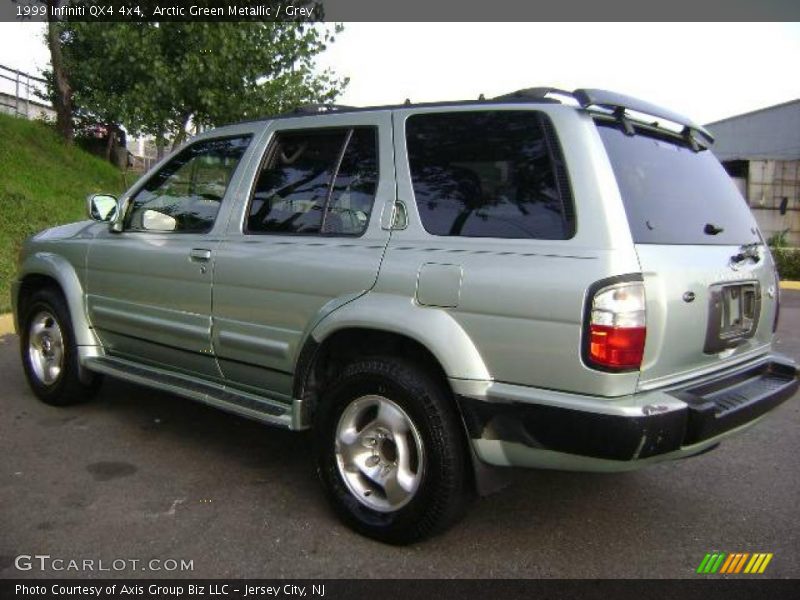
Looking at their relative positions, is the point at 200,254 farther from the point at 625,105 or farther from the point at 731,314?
the point at 731,314

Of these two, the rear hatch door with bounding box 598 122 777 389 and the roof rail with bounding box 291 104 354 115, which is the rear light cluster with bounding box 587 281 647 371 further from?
the roof rail with bounding box 291 104 354 115

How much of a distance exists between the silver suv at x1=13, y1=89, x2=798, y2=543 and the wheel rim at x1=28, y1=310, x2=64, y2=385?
125cm

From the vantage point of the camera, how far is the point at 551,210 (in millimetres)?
2598

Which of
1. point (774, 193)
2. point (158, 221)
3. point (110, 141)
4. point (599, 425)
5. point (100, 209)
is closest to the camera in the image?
point (599, 425)

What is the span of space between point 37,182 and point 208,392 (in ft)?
38.7

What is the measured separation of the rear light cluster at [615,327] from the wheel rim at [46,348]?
369 cm

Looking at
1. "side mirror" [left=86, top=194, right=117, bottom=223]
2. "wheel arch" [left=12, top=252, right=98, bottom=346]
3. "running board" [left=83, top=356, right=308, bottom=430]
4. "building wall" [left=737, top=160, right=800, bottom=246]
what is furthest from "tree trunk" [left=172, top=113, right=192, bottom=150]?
"building wall" [left=737, top=160, right=800, bottom=246]

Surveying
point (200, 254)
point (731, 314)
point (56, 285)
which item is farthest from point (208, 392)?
point (731, 314)

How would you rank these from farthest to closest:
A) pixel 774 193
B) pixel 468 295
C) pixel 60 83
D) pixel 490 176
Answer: pixel 774 193
pixel 60 83
pixel 490 176
pixel 468 295

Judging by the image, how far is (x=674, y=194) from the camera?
9.50ft

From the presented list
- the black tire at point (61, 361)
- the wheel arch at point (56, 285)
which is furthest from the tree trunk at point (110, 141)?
the black tire at point (61, 361)
